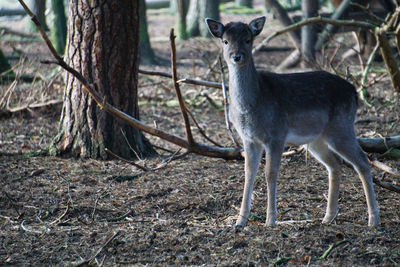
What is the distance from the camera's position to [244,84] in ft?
16.5

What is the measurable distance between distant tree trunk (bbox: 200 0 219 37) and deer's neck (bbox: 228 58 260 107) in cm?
1531

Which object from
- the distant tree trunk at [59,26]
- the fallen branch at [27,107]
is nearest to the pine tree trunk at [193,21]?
the distant tree trunk at [59,26]

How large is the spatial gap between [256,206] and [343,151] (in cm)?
108

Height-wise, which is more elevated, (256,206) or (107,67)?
(107,67)

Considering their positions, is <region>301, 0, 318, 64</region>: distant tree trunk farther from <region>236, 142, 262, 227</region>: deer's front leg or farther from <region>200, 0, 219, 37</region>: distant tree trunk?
<region>236, 142, 262, 227</region>: deer's front leg

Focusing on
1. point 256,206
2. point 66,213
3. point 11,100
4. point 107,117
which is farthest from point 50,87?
point 256,206

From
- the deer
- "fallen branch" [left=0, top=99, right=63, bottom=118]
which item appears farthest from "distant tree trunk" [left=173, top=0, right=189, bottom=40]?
the deer

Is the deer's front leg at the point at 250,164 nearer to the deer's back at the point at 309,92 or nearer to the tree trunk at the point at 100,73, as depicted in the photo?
the deer's back at the point at 309,92

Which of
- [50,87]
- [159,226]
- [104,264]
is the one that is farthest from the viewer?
[50,87]

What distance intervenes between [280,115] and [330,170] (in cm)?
85

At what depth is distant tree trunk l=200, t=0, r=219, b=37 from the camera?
20.1 m

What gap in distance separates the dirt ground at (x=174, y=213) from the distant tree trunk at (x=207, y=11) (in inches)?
466

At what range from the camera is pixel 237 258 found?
164 inches

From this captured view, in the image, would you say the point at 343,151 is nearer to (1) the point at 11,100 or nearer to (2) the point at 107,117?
(2) the point at 107,117
